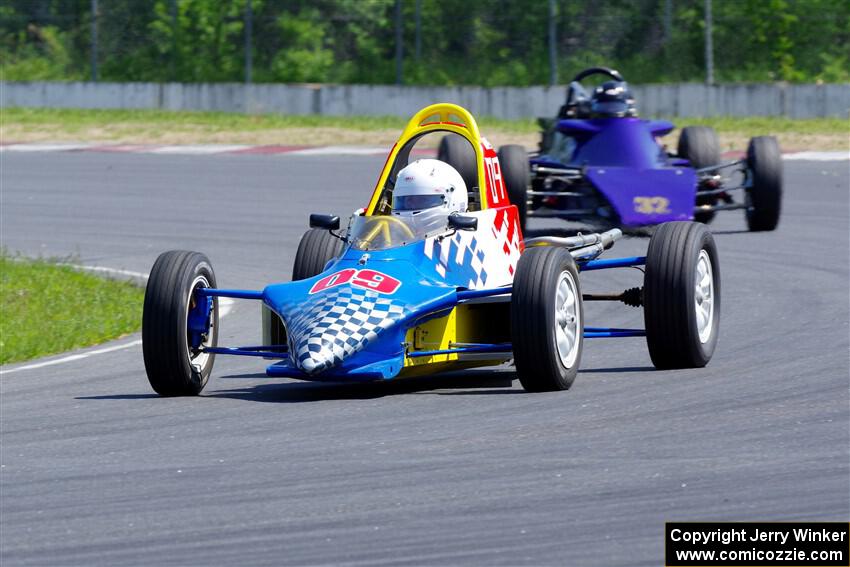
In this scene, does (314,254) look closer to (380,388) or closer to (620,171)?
(380,388)

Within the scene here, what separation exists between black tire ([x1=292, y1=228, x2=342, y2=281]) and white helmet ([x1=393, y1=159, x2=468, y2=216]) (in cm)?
72

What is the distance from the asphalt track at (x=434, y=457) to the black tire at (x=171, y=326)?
0.13 m

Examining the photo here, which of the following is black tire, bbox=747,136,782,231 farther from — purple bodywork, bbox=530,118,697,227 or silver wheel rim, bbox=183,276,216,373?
silver wheel rim, bbox=183,276,216,373

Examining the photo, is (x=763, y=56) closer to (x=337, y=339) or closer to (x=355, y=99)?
Answer: (x=355, y=99)

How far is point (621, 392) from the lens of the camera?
364 inches

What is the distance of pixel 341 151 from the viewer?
90.6 ft

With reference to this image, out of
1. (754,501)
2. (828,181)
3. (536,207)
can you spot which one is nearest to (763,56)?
(828,181)

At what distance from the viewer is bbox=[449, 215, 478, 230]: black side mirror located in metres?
9.76

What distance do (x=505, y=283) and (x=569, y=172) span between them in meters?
6.73

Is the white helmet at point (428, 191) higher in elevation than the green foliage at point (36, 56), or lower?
lower

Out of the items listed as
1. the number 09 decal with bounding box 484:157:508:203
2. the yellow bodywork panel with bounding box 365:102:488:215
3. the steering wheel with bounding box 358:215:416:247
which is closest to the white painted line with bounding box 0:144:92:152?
the yellow bodywork panel with bounding box 365:102:488:215

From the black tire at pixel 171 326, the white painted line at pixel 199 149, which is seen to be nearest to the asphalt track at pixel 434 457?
the black tire at pixel 171 326

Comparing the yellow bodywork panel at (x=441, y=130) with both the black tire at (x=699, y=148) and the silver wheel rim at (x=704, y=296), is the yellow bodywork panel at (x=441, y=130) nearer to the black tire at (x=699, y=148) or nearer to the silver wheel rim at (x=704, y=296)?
the silver wheel rim at (x=704, y=296)

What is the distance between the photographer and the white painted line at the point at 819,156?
2462 cm
